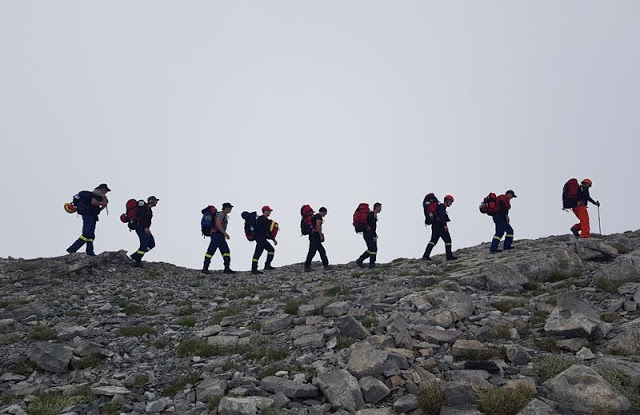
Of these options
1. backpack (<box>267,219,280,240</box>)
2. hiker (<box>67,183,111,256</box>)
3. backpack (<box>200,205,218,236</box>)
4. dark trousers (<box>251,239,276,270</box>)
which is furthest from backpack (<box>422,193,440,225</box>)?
hiker (<box>67,183,111,256</box>)

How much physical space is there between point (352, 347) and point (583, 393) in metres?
3.99

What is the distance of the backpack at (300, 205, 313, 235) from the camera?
20828mm

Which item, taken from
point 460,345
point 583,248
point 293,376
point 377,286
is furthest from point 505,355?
point 583,248

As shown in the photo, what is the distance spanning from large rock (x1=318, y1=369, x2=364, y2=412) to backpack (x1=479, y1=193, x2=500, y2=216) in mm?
15182

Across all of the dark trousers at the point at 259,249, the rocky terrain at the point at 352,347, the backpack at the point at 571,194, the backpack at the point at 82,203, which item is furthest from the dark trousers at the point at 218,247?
the backpack at the point at 571,194

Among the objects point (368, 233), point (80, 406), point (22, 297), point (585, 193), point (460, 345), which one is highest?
point (585, 193)

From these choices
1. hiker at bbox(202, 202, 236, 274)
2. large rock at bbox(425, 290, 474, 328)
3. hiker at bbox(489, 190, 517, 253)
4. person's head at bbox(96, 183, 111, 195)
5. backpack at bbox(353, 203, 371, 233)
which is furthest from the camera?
hiker at bbox(202, 202, 236, 274)

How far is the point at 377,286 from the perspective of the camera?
14461 mm

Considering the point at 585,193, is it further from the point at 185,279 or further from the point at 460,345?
the point at 185,279

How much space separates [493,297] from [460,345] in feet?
13.7

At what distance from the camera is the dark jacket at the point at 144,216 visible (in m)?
20.0

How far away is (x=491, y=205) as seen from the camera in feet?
65.5

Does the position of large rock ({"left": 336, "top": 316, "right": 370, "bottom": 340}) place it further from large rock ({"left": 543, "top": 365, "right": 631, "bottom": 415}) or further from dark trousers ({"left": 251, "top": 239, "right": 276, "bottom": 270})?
dark trousers ({"left": 251, "top": 239, "right": 276, "bottom": 270})

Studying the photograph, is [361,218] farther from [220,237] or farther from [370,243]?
[220,237]
